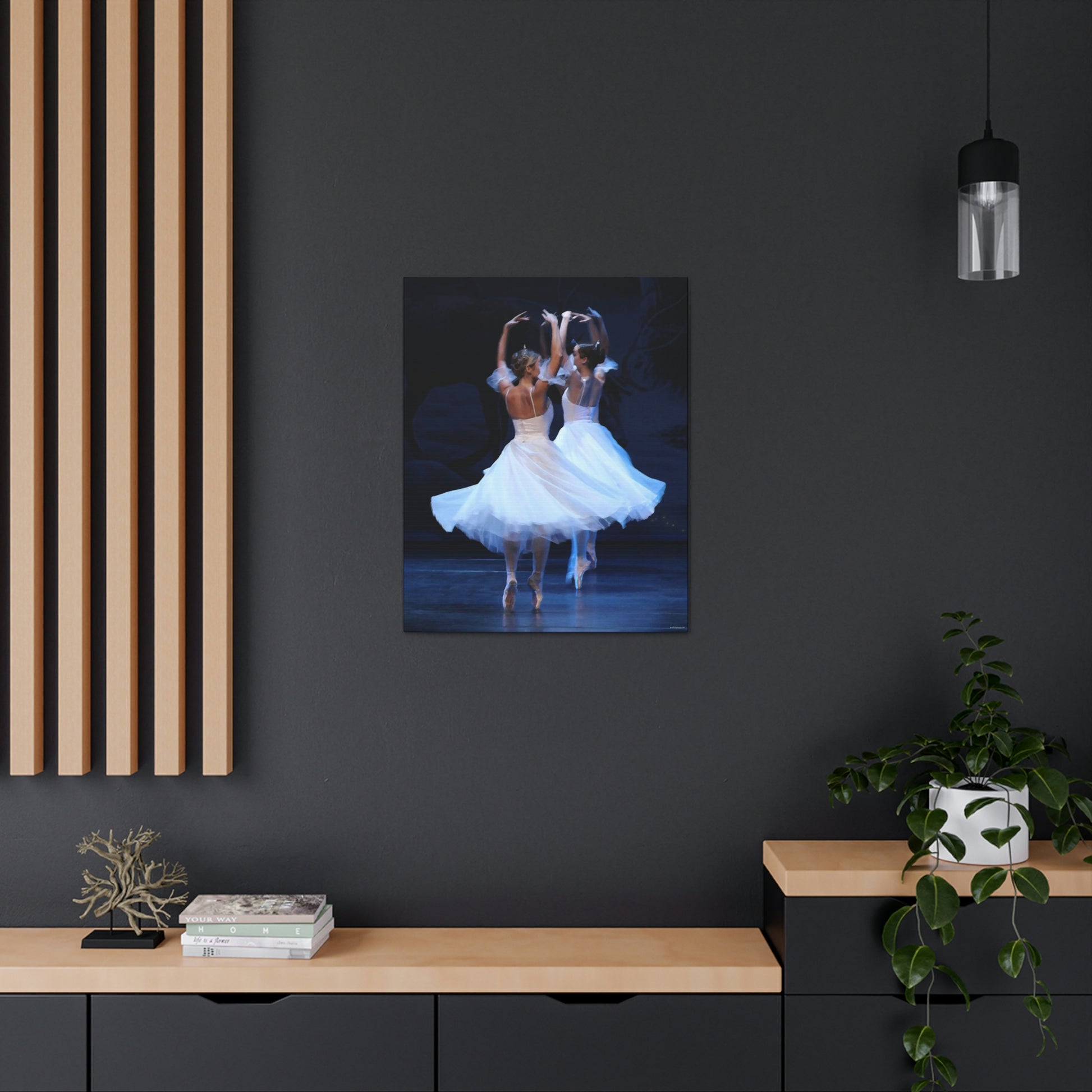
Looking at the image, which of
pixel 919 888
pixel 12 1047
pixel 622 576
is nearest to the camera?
pixel 919 888

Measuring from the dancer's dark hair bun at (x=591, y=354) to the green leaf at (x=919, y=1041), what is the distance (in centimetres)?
154

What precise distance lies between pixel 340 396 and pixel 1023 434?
5.29 feet

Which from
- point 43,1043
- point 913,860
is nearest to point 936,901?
point 913,860

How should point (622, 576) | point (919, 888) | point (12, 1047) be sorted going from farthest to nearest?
1. point (622, 576)
2. point (12, 1047)
3. point (919, 888)

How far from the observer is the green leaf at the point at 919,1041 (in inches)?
70.3

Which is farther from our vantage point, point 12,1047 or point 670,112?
point 670,112

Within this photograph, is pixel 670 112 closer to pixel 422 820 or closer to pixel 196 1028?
pixel 422 820

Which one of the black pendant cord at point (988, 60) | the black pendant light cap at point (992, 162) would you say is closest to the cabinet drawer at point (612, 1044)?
the black pendant light cap at point (992, 162)

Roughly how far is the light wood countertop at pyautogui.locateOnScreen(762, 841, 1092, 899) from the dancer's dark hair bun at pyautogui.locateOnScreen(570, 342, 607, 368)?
1.18 metres

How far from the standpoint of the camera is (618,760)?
216 cm

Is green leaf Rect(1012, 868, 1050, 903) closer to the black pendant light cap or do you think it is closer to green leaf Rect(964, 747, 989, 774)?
green leaf Rect(964, 747, 989, 774)

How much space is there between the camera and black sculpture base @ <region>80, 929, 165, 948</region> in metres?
1.99

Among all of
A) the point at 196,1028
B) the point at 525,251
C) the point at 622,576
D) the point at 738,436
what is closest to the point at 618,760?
the point at 622,576

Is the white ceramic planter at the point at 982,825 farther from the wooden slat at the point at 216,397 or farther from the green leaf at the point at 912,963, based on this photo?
the wooden slat at the point at 216,397
